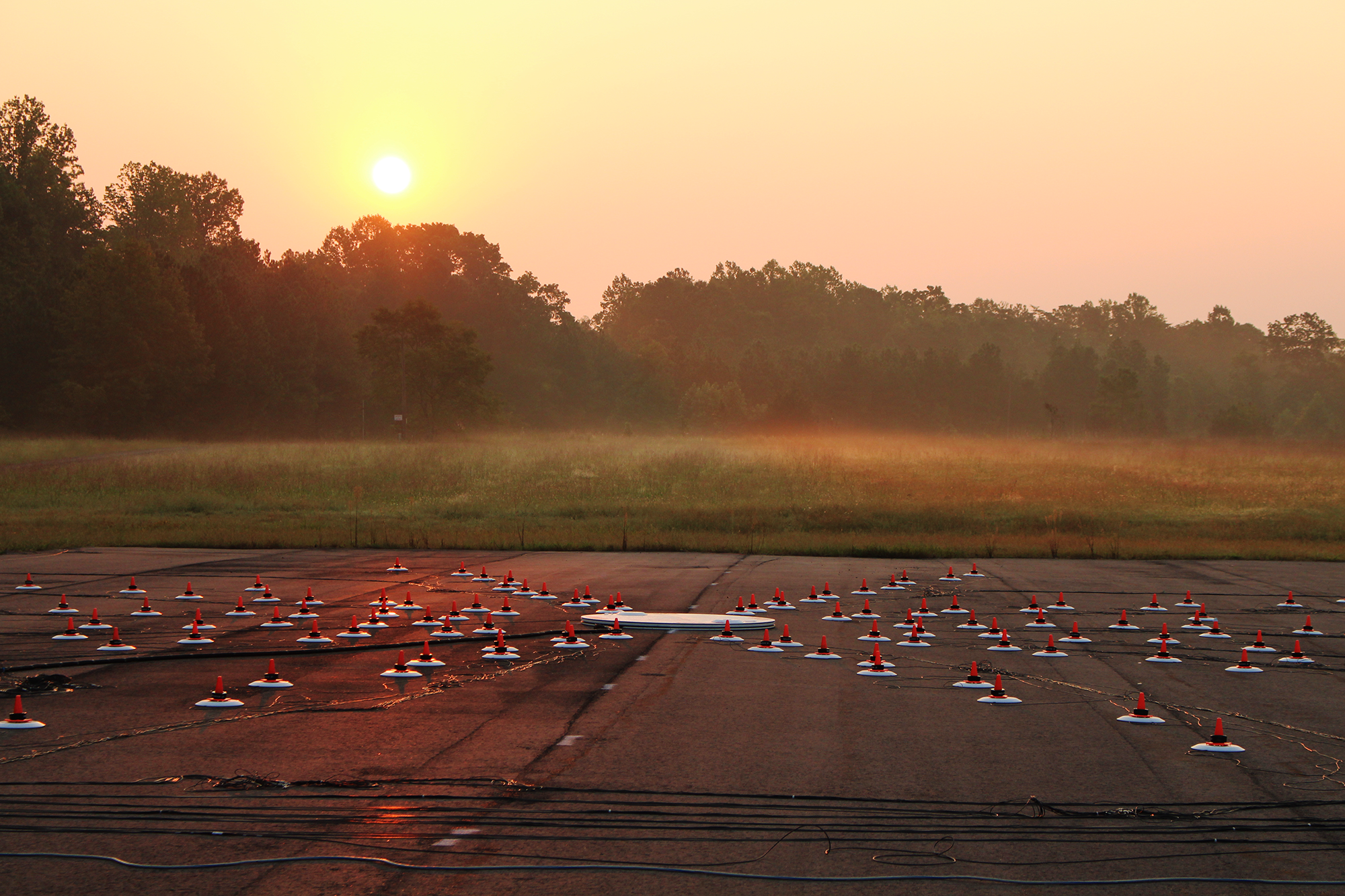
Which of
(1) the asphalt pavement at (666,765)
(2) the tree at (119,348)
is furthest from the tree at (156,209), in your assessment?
(1) the asphalt pavement at (666,765)

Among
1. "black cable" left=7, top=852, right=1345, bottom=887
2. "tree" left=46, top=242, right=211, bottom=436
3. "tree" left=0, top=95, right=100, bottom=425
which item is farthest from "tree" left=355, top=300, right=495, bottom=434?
"black cable" left=7, top=852, right=1345, bottom=887

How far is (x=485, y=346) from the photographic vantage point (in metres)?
122

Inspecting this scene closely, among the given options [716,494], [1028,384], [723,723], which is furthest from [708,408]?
[723,723]

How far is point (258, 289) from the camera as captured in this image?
91.4m

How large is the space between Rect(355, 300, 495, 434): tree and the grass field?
22.4 meters

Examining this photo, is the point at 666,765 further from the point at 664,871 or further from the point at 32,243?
the point at 32,243

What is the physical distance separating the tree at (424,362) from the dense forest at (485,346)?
17 cm

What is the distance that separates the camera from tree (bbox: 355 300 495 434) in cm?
8200

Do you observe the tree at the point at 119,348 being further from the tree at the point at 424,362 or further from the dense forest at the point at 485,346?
the tree at the point at 424,362

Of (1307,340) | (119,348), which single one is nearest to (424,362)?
(119,348)

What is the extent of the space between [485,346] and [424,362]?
133 feet

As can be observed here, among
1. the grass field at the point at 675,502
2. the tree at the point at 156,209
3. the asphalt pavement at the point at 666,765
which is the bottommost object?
the grass field at the point at 675,502

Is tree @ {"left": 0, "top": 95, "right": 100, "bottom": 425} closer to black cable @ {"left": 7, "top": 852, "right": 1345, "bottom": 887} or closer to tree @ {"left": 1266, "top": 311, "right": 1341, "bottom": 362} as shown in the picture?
black cable @ {"left": 7, "top": 852, "right": 1345, "bottom": 887}

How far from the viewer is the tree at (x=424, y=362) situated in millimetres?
82000
